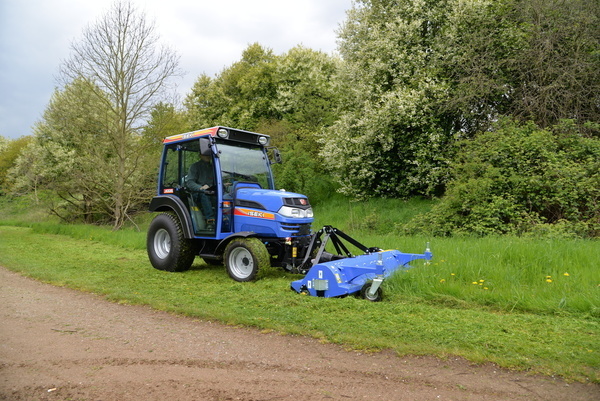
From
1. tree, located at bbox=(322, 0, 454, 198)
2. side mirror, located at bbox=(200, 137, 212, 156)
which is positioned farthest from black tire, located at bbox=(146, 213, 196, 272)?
tree, located at bbox=(322, 0, 454, 198)

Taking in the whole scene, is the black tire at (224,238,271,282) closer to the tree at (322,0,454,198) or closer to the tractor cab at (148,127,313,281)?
the tractor cab at (148,127,313,281)

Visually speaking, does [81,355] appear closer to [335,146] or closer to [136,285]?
[136,285]

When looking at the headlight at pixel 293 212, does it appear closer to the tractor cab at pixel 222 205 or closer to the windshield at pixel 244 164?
the tractor cab at pixel 222 205

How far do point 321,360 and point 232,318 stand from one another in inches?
61.2

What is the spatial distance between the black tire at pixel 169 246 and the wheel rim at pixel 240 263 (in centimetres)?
141

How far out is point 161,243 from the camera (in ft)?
30.6

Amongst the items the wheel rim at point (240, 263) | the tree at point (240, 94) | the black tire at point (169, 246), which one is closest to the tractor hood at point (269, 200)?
the wheel rim at point (240, 263)

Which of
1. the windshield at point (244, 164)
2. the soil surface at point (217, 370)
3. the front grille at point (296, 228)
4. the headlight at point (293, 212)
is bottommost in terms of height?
the soil surface at point (217, 370)

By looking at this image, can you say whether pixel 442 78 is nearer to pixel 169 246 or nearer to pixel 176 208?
pixel 176 208

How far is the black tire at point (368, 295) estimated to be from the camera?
5.87 m

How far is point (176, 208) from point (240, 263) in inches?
76.8

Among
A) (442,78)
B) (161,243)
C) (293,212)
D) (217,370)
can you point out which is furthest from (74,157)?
(217,370)

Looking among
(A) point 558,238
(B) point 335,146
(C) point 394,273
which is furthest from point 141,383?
(B) point 335,146

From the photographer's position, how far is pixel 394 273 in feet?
21.3
